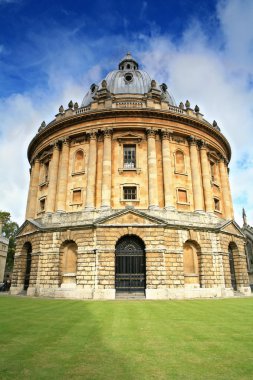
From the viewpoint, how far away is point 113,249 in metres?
23.2

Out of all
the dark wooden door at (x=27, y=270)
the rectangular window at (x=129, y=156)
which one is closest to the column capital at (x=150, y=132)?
the rectangular window at (x=129, y=156)

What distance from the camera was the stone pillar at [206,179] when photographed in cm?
2861

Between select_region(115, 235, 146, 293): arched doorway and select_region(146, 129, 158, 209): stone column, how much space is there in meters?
3.76

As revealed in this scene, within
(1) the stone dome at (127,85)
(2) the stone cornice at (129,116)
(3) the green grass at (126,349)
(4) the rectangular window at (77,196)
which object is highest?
(1) the stone dome at (127,85)

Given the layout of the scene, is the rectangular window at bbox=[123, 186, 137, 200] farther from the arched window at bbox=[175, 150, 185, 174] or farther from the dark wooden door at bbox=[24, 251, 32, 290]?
the dark wooden door at bbox=[24, 251, 32, 290]

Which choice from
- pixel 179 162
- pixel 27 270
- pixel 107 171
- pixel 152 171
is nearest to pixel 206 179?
pixel 179 162

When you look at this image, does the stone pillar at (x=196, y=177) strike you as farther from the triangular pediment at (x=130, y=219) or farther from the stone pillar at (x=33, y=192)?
the stone pillar at (x=33, y=192)

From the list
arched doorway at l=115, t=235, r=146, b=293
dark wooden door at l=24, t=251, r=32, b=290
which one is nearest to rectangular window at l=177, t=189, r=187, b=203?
arched doorway at l=115, t=235, r=146, b=293

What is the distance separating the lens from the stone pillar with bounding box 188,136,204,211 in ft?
91.4

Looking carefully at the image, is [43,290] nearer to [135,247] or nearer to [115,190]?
[135,247]

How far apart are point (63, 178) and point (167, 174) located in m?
10.4

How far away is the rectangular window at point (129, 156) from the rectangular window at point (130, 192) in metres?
2.21

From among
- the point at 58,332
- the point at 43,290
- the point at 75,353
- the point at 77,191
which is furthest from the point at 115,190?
the point at 75,353

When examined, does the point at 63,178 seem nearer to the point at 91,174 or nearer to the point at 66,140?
the point at 91,174
